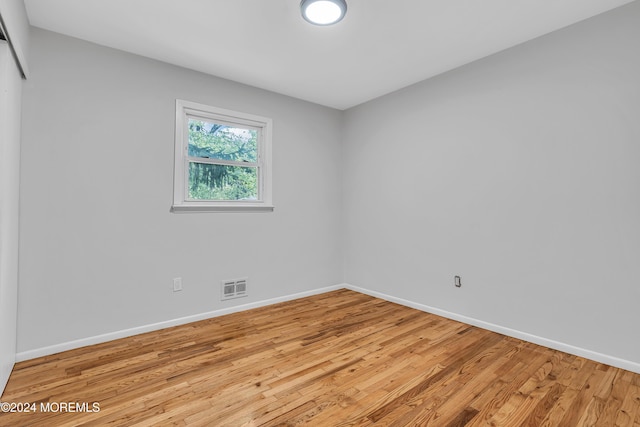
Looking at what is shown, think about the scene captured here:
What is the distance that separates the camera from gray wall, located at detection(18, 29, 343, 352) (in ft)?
7.80

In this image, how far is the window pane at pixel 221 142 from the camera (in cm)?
321

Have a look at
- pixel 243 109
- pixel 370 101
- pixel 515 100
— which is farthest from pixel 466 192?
pixel 243 109

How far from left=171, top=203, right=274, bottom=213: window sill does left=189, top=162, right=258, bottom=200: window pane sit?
119mm

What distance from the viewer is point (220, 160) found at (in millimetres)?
3359

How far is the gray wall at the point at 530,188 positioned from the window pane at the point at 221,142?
1.66 m

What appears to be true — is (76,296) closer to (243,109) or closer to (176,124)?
(176,124)

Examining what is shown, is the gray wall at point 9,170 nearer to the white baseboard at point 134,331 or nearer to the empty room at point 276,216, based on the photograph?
the empty room at point 276,216

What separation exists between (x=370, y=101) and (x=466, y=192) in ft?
5.85

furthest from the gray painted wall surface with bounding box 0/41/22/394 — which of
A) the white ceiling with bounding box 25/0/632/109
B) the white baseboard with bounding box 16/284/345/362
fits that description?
the white ceiling with bounding box 25/0/632/109

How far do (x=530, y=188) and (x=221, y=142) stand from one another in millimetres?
3023

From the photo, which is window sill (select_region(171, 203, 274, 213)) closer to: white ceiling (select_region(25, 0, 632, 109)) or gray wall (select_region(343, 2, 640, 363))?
white ceiling (select_region(25, 0, 632, 109))

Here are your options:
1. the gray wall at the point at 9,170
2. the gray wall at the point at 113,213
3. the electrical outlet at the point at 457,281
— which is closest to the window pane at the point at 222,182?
the gray wall at the point at 113,213

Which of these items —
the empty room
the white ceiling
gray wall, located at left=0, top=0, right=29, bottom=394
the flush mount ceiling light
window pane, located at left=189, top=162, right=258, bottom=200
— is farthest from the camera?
window pane, located at left=189, top=162, right=258, bottom=200

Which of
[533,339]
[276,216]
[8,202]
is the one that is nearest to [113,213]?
[8,202]
